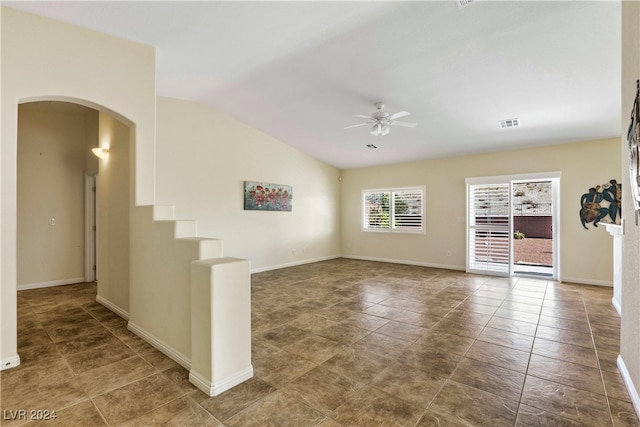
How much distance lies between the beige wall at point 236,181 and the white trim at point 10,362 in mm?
2936

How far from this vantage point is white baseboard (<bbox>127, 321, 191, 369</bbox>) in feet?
8.21

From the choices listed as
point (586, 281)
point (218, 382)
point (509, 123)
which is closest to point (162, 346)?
point (218, 382)

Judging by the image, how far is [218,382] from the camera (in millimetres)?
2121

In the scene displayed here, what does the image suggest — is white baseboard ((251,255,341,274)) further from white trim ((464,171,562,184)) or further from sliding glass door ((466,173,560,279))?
white trim ((464,171,562,184))

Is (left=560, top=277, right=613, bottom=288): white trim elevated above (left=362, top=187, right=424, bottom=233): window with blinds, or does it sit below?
below

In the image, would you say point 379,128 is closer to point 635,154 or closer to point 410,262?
point 635,154

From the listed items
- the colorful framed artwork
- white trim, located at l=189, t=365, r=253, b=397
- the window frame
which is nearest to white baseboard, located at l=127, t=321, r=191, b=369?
white trim, located at l=189, t=365, r=253, b=397

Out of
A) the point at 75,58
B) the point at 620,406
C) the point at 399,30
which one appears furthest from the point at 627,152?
the point at 75,58

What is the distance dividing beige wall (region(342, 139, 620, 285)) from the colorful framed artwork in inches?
92.3

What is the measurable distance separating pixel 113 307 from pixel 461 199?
686 centimetres

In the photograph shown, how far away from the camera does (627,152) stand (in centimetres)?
230

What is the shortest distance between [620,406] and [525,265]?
653 centimetres

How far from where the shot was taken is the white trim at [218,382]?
2096 mm

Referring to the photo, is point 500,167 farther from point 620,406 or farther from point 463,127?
point 620,406
